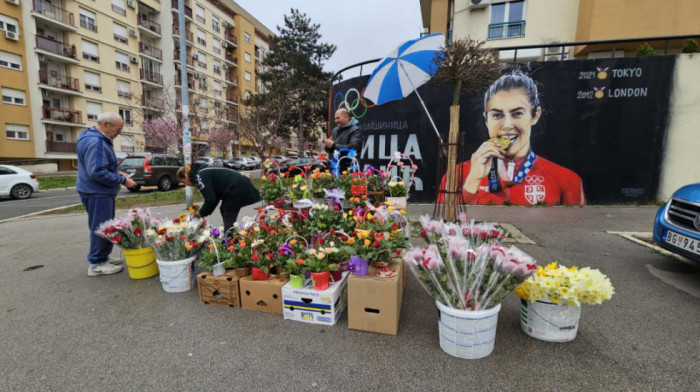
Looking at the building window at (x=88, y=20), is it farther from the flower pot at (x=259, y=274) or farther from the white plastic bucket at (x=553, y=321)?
the white plastic bucket at (x=553, y=321)

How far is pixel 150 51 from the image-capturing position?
3145 centimetres

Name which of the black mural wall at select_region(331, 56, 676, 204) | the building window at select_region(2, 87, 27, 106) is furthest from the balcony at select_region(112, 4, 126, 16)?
the black mural wall at select_region(331, 56, 676, 204)

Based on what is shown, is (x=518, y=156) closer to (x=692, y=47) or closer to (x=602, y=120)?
(x=602, y=120)

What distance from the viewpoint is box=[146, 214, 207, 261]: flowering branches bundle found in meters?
3.36

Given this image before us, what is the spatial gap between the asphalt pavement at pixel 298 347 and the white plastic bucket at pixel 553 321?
0.07 metres

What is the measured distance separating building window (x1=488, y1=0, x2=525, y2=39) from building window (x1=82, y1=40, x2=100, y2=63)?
3038 cm

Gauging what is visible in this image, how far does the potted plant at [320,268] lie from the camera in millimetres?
2773

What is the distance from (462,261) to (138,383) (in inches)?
92.2

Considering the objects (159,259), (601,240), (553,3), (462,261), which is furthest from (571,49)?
(159,259)

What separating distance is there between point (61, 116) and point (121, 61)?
7.20 metres

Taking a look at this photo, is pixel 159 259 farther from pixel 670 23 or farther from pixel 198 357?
pixel 670 23

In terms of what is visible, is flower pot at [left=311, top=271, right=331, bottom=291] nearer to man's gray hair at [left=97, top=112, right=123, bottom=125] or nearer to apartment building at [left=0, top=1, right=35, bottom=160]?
man's gray hair at [left=97, top=112, right=123, bottom=125]

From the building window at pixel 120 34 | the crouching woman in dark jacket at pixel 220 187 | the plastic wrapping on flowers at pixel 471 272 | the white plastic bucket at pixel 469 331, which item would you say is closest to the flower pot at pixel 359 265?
the plastic wrapping on flowers at pixel 471 272

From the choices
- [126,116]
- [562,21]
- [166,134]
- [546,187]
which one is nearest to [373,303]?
[546,187]
